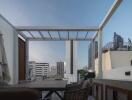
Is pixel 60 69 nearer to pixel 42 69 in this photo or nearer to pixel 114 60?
pixel 42 69

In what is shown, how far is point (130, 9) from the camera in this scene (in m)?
9.05

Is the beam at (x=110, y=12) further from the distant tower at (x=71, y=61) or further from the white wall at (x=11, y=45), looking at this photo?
the distant tower at (x=71, y=61)

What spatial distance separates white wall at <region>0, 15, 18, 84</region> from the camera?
10.9 m

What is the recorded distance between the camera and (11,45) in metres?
12.3

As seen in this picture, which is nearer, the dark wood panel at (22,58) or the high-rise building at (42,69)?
the dark wood panel at (22,58)

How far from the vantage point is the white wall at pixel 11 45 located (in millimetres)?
10893

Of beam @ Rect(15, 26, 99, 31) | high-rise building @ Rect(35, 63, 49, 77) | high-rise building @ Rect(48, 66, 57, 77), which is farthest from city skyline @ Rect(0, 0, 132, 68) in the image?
high-rise building @ Rect(35, 63, 49, 77)

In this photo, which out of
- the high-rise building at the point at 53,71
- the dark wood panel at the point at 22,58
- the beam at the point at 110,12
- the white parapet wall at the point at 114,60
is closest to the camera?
the beam at the point at 110,12

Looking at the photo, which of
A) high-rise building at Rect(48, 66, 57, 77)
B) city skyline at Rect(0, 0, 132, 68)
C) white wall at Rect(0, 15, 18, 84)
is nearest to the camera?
white wall at Rect(0, 15, 18, 84)

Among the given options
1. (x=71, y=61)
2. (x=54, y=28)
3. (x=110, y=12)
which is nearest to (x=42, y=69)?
(x=71, y=61)

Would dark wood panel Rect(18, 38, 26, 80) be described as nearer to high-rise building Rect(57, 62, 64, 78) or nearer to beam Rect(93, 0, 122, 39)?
high-rise building Rect(57, 62, 64, 78)

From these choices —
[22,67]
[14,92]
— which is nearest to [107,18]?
[22,67]

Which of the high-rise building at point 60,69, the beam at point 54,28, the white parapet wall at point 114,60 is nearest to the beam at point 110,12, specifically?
the beam at point 54,28

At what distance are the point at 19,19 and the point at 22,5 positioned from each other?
0.63 meters
